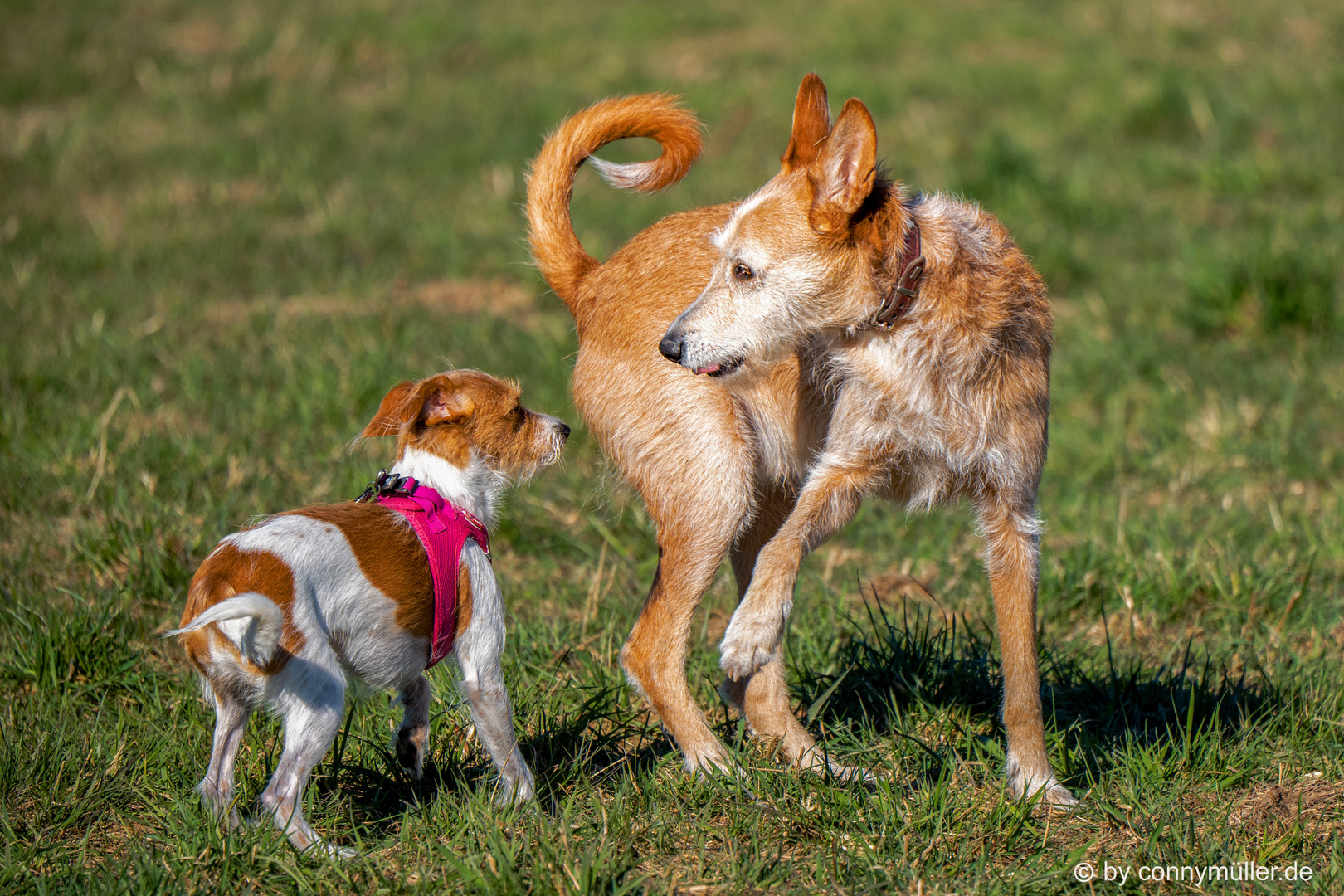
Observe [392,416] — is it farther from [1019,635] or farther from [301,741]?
[1019,635]

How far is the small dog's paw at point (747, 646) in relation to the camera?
10.0 ft

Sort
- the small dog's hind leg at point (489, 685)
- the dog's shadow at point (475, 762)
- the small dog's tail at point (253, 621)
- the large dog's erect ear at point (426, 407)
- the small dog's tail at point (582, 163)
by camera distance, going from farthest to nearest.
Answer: the small dog's tail at point (582, 163) < the large dog's erect ear at point (426, 407) < the dog's shadow at point (475, 762) < the small dog's hind leg at point (489, 685) < the small dog's tail at point (253, 621)

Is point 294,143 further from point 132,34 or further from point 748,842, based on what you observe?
point 748,842

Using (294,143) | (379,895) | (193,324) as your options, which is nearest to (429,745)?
(379,895)

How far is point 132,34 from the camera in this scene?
40.8 feet

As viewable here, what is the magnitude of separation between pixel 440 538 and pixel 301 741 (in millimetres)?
609

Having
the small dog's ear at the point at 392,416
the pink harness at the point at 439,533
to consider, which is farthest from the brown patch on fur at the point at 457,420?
the pink harness at the point at 439,533

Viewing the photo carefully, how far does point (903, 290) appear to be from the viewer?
10.6ft

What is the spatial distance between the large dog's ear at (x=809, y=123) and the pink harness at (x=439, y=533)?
130 centimetres

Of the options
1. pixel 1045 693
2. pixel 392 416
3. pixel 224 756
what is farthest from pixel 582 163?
pixel 1045 693

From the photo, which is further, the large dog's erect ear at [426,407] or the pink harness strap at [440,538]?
the large dog's erect ear at [426,407]

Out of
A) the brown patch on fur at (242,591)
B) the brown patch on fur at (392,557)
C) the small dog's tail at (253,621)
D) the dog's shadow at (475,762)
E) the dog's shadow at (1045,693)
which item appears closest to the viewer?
the small dog's tail at (253,621)

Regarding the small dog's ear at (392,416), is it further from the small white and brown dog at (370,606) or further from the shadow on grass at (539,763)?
the shadow on grass at (539,763)

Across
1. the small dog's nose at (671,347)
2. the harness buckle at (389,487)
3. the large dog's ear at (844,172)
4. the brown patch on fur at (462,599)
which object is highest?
the large dog's ear at (844,172)
